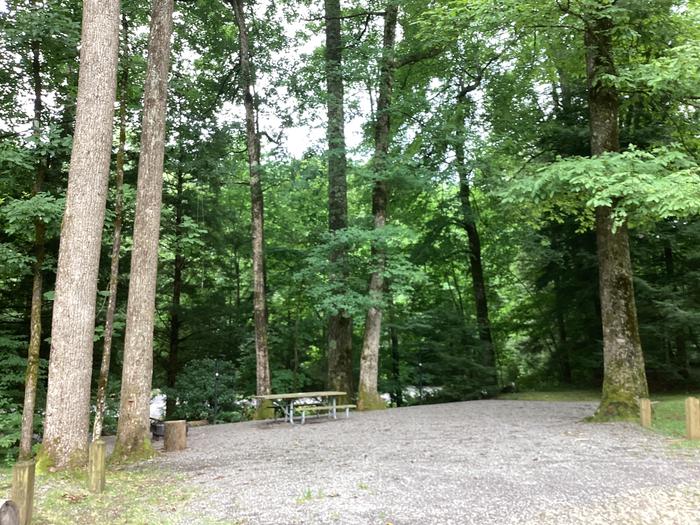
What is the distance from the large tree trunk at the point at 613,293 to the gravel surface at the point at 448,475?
79 centimetres

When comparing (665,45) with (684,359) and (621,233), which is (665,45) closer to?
(621,233)

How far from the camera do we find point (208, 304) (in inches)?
666

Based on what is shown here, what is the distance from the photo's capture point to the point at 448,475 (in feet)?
17.5

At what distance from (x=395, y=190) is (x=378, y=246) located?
2402 millimetres

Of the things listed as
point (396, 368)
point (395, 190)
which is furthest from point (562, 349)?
point (395, 190)

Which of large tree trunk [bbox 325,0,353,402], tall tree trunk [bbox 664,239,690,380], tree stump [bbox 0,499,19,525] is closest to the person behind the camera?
tree stump [bbox 0,499,19,525]

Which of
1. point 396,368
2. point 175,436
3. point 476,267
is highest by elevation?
point 476,267

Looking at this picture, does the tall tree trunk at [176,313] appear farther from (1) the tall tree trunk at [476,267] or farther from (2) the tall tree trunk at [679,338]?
(2) the tall tree trunk at [679,338]

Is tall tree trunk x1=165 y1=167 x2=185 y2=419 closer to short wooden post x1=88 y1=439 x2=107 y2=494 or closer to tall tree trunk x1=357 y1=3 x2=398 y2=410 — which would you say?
tall tree trunk x1=357 y1=3 x2=398 y2=410

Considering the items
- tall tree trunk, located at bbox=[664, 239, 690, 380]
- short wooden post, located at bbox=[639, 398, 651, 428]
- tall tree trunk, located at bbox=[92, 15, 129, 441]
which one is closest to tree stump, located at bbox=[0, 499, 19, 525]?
tall tree trunk, located at bbox=[92, 15, 129, 441]

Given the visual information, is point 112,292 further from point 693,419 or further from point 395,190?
point 693,419

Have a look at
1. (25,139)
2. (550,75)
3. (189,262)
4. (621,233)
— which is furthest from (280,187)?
(621,233)

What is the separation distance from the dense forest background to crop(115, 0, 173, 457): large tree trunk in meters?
1.77

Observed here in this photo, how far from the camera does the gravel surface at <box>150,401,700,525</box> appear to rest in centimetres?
413
